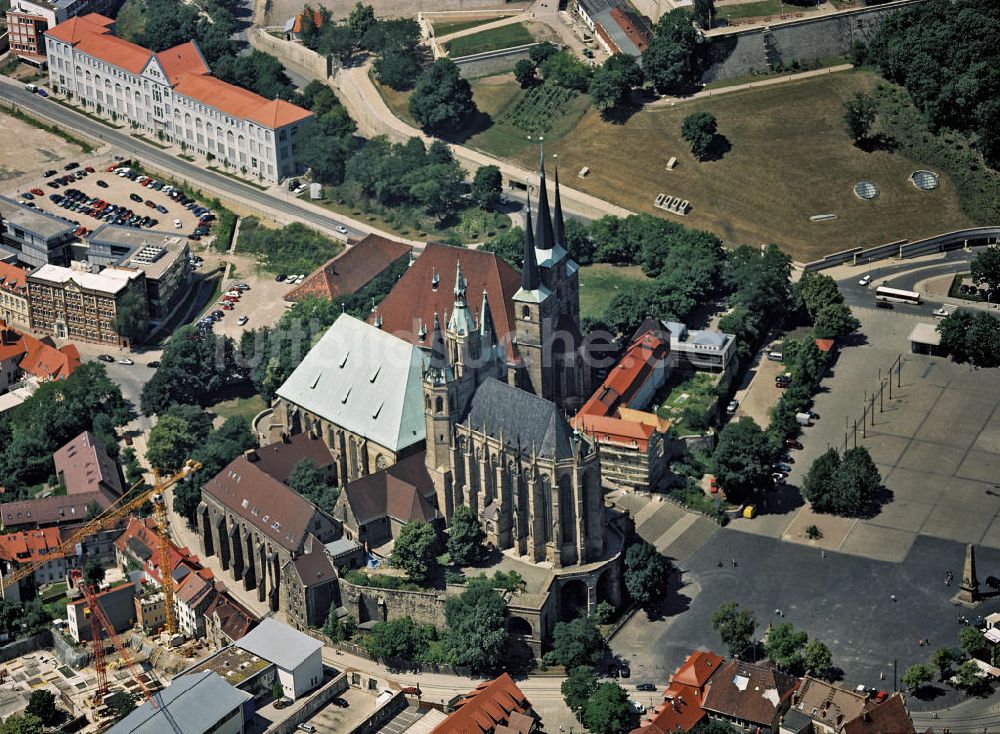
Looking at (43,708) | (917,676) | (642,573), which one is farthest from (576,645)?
(43,708)

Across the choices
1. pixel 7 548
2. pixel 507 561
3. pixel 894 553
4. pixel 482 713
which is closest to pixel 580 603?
pixel 507 561

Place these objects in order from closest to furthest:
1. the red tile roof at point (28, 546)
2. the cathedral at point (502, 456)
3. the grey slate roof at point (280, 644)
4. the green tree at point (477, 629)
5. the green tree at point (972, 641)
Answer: the green tree at point (972, 641), the green tree at point (477, 629), the grey slate roof at point (280, 644), the cathedral at point (502, 456), the red tile roof at point (28, 546)

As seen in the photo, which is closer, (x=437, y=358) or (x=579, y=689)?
(x=579, y=689)

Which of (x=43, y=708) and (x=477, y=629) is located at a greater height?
(x=477, y=629)

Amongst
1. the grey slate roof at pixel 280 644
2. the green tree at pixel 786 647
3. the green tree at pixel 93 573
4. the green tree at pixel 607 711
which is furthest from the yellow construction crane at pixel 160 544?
the green tree at pixel 786 647

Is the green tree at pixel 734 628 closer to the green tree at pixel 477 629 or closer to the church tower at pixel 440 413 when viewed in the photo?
the green tree at pixel 477 629

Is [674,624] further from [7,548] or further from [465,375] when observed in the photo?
[7,548]

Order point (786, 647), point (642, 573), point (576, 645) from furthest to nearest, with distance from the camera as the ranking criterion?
1. point (642, 573)
2. point (576, 645)
3. point (786, 647)

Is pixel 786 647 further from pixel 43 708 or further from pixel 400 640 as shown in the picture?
pixel 43 708
